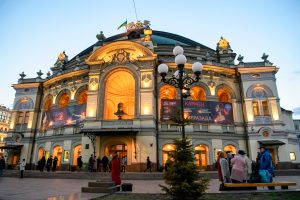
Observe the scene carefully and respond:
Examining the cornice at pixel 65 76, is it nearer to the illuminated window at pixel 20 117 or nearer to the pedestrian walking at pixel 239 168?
the illuminated window at pixel 20 117

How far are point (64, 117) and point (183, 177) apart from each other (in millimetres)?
23626

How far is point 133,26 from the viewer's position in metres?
30.1

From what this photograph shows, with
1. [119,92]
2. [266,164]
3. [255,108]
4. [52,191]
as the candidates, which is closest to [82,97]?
[119,92]

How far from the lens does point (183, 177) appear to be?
23.2ft

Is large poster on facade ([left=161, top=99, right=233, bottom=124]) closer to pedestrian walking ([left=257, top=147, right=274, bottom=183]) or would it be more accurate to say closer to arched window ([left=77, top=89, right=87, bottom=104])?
arched window ([left=77, top=89, right=87, bottom=104])

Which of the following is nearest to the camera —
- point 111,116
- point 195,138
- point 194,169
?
point 194,169

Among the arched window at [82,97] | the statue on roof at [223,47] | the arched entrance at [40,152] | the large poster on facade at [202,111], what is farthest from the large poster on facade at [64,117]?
the statue on roof at [223,47]

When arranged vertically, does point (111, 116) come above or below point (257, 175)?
above

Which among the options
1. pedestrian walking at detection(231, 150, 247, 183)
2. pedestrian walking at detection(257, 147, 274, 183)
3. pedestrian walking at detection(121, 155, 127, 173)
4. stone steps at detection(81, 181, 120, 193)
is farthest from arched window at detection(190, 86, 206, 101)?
stone steps at detection(81, 181, 120, 193)

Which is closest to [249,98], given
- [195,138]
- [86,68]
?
[195,138]

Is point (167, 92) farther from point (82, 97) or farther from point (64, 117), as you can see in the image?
point (64, 117)

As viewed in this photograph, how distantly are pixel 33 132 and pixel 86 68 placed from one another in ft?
39.5

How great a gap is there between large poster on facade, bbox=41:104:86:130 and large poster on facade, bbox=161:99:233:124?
992cm

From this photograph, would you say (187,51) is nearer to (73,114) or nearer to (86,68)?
(86,68)
